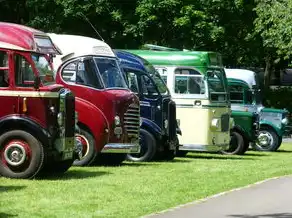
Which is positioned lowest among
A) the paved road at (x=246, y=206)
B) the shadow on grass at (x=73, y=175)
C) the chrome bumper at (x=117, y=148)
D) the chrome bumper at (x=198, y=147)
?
the paved road at (x=246, y=206)

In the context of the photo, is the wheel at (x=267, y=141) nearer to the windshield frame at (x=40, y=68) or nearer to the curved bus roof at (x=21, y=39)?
the windshield frame at (x=40, y=68)

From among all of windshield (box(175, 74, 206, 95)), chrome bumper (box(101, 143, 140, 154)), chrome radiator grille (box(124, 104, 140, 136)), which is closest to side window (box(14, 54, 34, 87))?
chrome bumper (box(101, 143, 140, 154))

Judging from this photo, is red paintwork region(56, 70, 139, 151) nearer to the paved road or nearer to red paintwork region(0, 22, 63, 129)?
red paintwork region(0, 22, 63, 129)

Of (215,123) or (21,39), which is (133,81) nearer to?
(215,123)

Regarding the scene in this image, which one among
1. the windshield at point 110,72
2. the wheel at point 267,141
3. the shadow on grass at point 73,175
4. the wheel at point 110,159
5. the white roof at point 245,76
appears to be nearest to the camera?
the shadow on grass at point 73,175

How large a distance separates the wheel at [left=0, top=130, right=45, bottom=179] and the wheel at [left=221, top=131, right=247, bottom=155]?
11854 mm

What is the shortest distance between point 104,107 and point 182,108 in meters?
5.04

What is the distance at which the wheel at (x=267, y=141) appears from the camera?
28.5m

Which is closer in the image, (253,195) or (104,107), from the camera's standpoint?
(253,195)

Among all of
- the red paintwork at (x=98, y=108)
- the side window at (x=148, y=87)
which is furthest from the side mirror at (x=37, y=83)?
the side window at (x=148, y=87)

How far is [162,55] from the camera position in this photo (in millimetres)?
23094

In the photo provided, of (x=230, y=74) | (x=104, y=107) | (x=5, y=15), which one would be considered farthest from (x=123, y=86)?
(x=5, y=15)

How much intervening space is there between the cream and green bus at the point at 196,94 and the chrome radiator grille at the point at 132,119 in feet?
12.6

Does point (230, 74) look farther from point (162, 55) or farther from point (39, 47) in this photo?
point (39, 47)
